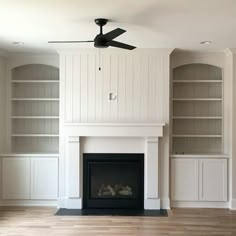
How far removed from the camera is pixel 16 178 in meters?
5.75

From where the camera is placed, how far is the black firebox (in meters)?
5.56

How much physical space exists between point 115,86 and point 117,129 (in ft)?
2.28

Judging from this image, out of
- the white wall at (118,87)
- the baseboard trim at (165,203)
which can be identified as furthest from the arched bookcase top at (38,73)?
the baseboard trim at (165,203)

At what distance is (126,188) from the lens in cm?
564

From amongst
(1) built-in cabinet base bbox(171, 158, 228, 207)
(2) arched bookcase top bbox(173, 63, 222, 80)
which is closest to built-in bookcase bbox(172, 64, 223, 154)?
(2) arched bookcase top bbox(173, 63, 222, 80)

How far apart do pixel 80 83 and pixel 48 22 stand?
168cm

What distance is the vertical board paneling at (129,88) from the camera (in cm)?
556

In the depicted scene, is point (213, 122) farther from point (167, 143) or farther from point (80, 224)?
point (80, 224)

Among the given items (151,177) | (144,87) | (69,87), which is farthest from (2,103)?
(151,177)

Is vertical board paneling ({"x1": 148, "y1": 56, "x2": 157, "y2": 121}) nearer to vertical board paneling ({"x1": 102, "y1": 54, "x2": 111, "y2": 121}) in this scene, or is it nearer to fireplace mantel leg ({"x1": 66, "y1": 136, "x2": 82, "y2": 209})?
vertical board paneling ({"x1": 102, "y1": 54, "x2": 111, "y2": 121})

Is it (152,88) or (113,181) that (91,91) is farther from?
(113,181)

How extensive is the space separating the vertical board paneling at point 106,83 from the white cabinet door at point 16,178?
1.49 metres

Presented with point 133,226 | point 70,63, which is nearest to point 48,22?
point 70,63

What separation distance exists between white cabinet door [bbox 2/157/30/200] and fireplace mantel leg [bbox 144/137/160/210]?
1.93 m
